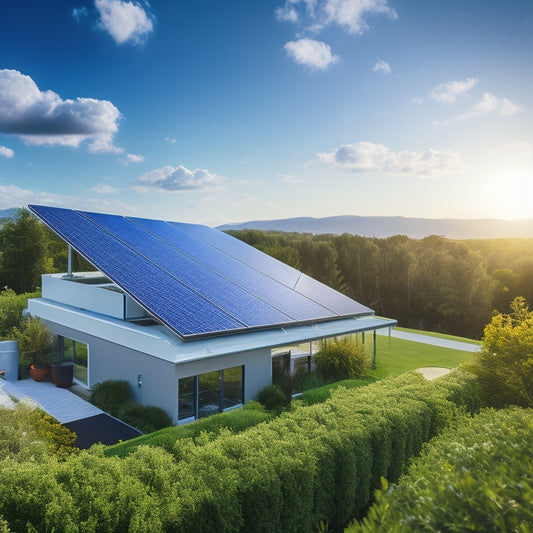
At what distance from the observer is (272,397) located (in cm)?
1228

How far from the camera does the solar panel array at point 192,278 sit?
11891 millimetres

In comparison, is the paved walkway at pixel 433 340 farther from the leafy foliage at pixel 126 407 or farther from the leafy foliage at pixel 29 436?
the leafy foliage at pixel 29 436

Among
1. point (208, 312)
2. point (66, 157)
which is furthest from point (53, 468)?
point (66, 157)

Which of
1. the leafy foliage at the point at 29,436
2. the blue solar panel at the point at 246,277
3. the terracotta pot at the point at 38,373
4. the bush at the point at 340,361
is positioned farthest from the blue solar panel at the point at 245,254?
the leafy foliage at the point at 29,436

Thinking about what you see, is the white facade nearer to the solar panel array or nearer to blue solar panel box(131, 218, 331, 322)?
the solar panel array

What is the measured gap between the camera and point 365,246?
46281 mm

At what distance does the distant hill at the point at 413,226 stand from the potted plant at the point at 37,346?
4160cm

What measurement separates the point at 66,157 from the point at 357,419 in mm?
28375

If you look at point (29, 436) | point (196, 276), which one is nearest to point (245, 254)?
point (196, 276)

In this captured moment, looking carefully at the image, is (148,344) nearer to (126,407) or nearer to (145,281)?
(126,407)

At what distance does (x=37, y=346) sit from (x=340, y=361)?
37.1 feet

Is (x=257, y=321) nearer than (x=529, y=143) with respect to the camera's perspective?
Yes

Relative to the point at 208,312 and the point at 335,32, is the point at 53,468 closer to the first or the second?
the point at 208,312

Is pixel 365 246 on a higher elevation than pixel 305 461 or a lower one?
higher
